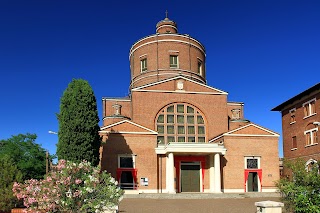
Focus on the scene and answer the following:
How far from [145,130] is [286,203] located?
2213cm

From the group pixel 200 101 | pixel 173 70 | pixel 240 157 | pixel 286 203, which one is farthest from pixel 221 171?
pixel 286 203

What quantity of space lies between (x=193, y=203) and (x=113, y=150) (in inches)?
437

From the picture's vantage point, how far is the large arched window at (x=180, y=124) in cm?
3919

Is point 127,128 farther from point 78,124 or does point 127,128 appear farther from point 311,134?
point 311,134

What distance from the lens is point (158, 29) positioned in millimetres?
50156

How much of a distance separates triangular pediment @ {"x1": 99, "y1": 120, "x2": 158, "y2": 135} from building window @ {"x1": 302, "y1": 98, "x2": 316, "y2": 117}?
15.1 metres

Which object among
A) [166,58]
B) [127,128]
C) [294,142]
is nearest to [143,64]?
[166,58]

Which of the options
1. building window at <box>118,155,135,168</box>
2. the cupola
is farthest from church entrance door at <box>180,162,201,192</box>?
the cupola

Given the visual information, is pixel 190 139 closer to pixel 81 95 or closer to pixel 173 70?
pixel 173 70

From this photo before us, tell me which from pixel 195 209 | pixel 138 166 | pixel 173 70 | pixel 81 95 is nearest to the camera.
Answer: pixel 195 209

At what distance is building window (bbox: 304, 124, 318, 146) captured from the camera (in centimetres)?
3612

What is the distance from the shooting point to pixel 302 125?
127ft

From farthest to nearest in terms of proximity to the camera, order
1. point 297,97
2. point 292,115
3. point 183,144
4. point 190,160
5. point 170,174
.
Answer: point 292,115 < point 297,97 < point 190,160 < point 183,144 < point 170,174

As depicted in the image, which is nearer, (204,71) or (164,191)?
(164,191)
